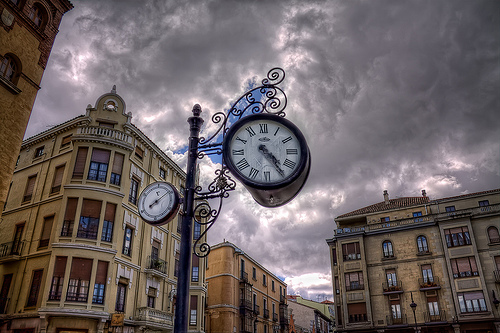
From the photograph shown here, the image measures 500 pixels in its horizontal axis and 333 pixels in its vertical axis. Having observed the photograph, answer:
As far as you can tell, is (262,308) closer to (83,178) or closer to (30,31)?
(83,178)

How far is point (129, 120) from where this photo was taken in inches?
950

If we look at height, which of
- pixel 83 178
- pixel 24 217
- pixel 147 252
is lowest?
pixel 147 252

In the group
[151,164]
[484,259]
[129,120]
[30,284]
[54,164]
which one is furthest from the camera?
[484,259]

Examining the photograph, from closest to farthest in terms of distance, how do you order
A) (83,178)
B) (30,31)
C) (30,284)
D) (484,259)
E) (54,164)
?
1. (30,31)
2. (30,284)
3. (83,178)
4. (54,164)
5. (484,259)

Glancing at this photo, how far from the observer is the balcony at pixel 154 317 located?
69.6 ft

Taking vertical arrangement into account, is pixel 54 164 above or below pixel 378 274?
above

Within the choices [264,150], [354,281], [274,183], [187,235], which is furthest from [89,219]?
[354,281]

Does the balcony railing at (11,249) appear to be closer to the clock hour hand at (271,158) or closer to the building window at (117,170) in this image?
the building window at (117,170)

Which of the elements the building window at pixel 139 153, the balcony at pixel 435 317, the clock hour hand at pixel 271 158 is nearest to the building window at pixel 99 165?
the building window at pixel 139 153

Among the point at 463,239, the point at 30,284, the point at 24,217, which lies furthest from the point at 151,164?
the point at 463,239

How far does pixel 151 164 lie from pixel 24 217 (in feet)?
27.3

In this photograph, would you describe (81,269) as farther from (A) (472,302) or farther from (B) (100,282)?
(A) (472,302)

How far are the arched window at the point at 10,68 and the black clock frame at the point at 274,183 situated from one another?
46.6 ft

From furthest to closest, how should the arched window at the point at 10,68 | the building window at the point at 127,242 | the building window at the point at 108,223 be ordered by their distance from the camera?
the building window at the point at 127,242 → the building window at the point at 108,223 → the arched window at the point at 10,68
